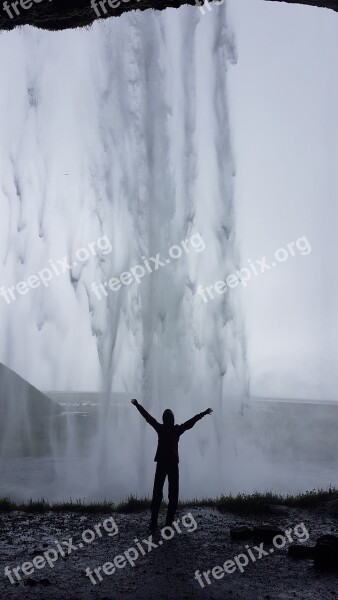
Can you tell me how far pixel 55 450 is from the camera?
4122 centimetres

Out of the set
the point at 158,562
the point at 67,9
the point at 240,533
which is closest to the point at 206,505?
the point at 240,533

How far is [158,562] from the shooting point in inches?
235

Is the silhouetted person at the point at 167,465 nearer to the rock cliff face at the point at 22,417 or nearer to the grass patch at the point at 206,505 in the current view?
the grass patch at the point at 206,505

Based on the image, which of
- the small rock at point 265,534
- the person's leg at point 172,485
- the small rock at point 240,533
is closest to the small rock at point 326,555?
the small rock at point 265,534

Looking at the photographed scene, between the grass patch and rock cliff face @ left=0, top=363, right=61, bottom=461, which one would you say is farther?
rock cliff face @ left=0, top=363, right=61, bottom=461

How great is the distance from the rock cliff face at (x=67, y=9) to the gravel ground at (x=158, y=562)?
29.4ft

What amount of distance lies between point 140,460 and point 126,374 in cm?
397

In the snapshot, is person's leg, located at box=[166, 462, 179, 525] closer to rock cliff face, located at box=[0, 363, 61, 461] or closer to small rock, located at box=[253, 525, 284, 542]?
small rock, located at box=[253, 525, 284, 542]

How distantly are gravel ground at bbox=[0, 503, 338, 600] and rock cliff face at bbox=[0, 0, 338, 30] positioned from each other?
8.95 meters

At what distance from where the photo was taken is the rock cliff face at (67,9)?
785cm

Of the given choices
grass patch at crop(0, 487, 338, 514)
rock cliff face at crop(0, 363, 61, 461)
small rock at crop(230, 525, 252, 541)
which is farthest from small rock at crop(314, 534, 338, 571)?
rock cliff face at crop(0, 363, 61, 461)

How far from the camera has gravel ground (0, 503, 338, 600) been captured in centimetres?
506

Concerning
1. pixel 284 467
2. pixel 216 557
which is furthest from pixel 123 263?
pixel 284 467

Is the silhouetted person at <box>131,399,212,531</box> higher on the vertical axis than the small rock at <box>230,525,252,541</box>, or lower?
higher
